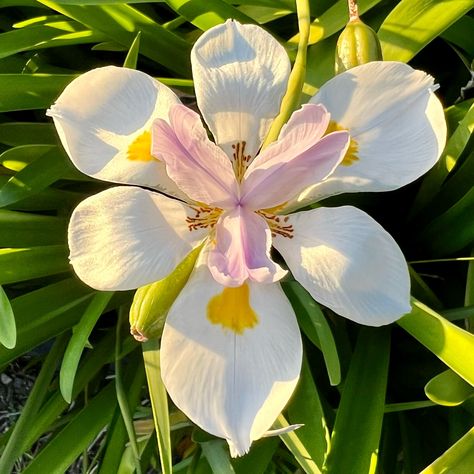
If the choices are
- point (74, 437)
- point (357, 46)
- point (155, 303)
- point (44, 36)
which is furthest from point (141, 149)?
point (74, 437)

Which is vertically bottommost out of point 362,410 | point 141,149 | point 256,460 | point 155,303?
point 256,460

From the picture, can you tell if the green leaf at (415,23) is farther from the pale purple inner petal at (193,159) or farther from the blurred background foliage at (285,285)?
the pale purple inner petal at (193,159)

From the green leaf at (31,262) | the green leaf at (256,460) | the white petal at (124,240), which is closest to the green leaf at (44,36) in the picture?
the green leaf at (31,262)

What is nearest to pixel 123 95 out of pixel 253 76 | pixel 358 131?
pixel 253 76

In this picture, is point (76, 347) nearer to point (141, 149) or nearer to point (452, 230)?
point (141, 149)

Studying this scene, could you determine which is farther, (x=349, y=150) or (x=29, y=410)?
(x=29, y=410)

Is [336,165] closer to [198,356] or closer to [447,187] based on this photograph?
[198,356]

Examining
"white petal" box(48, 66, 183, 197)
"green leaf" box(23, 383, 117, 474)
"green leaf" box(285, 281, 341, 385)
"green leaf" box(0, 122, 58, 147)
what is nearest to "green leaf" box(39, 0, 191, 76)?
"green leaf" box(0, 122, 58, 147)
